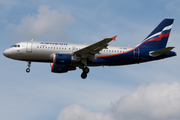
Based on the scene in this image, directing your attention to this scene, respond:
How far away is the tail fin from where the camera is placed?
41.5 meters

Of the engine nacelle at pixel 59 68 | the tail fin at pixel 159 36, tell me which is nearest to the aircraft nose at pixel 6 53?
the engine nacelle at pixel 59 68

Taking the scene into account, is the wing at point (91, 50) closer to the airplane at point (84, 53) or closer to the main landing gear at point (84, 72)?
the airplane at point (84, 53)

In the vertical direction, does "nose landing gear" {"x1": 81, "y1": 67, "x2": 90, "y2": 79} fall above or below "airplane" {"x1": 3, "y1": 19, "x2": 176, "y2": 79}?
below

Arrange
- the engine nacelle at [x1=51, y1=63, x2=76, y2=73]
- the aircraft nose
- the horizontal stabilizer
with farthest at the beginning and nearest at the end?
the engine nacelle at [x1=51, y1=63, x2=76, y2=73] < the horizontal stabilizer < the aircraft nose

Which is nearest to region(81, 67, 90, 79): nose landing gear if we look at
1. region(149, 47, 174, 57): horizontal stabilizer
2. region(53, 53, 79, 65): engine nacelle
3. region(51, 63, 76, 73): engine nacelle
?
region(53, 53, 79, 65): engine nacelle

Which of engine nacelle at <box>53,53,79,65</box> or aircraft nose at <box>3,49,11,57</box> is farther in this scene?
aircraft nose at <box>3,49,11,57</box>

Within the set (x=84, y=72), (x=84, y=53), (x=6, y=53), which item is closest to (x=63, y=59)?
(x=84, y=53)

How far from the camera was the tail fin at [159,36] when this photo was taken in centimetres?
4150

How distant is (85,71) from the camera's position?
3831 centimetres

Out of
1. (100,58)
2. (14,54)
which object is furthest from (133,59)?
(14,54)

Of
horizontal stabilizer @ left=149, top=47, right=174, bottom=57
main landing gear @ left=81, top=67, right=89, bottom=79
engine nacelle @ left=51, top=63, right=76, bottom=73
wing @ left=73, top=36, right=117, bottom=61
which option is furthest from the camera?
engine nacelle @ left=51, top=63, right=76, bottom=73

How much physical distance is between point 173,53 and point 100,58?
1016 cm

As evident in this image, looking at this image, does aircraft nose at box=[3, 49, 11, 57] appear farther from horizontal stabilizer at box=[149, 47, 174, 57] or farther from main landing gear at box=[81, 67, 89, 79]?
horizontal stabilizer at box=[149, 47, 174, 57]

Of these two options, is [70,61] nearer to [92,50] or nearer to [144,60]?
[92,50]
